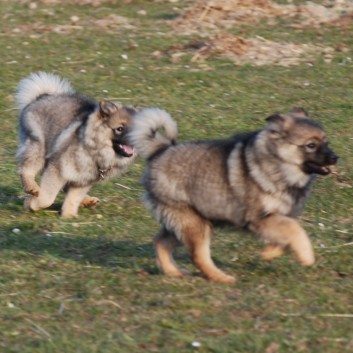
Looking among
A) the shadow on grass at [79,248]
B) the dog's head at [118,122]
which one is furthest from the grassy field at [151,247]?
the dog's head at [118,122]

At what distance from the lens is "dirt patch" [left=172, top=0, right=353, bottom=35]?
51.5 feet

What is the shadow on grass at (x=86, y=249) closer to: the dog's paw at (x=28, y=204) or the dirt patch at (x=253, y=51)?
the dog's paw at (x=28, y=204)

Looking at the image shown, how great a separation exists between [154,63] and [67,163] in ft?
17.3

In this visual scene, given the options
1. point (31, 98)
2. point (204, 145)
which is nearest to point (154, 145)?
point (204, 145)

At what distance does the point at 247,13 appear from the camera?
16047 millimetres

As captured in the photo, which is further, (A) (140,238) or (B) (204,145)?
(A) (140,238)

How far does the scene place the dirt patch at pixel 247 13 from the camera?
15.7 meters

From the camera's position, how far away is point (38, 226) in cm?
862

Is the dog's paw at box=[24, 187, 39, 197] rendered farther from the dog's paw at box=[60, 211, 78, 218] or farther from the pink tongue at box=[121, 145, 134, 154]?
the pink tongue at box=[121, 145, 134, 154]

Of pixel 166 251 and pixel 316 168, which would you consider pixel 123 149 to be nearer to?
pixel 166 251

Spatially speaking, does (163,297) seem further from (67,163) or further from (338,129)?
(338,129)

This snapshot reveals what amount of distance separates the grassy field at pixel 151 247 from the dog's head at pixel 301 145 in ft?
2.09

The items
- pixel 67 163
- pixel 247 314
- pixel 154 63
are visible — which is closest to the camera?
pixel 247 314

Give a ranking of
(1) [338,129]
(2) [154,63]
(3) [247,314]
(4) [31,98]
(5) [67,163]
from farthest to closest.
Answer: (2) [154,63] < (1) [338,129] < (4) [31,98] < (5) [67,163] < (3) [247,314]
